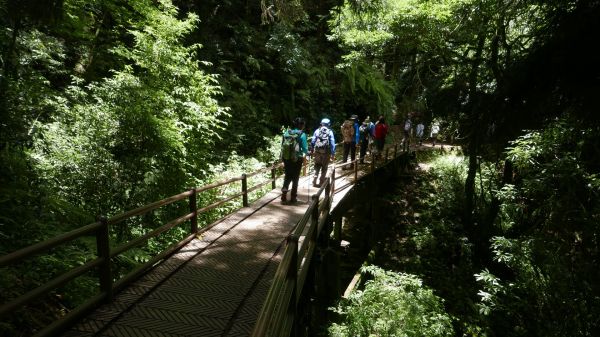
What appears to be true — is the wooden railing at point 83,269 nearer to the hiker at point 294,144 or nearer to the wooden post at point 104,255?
the wooden post at point 104,255

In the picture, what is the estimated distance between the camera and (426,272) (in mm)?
11320

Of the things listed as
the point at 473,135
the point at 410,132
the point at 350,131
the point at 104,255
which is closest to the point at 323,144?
the point at 350,131

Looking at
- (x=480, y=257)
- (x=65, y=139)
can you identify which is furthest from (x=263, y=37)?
(x=480, y=257)

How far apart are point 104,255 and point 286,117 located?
14854mm

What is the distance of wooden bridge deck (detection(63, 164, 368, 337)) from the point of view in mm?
3557

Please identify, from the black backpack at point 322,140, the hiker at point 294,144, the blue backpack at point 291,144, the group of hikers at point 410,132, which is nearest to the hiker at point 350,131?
the black backpack at point 322,140

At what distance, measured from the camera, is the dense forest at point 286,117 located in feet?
14.1

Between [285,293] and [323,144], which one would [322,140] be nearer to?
[323,144]

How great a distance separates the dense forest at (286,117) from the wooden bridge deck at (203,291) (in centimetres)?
113

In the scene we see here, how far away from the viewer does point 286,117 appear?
1809 cm

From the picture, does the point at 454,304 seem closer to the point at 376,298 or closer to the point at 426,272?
the point at 426,272

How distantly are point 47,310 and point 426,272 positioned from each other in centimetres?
1014

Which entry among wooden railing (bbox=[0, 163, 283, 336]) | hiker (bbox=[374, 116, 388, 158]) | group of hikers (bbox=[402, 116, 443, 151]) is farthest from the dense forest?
hiker (bbox=[374, 116, 388, 158])

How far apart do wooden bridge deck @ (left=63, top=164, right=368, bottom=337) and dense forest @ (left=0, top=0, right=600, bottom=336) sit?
1.13 m
